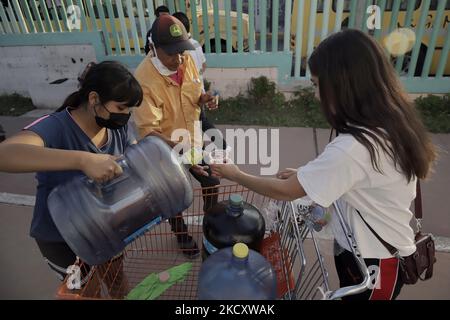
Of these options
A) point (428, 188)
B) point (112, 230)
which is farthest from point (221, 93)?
point (112, 230)

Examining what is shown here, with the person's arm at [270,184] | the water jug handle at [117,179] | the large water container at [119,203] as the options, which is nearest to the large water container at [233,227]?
the person's arm at [270,184]

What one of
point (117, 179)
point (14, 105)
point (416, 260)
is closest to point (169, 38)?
point (117, 179)

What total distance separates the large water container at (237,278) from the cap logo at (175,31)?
1567 millimetres

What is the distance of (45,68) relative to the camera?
5.79 metres

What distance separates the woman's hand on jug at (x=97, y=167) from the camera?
1.29m

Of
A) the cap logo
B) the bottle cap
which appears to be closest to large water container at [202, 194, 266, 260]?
the bottle cap

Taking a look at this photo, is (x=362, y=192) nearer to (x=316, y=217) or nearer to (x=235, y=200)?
(x=316, y=217)

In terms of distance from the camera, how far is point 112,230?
4.66 ft

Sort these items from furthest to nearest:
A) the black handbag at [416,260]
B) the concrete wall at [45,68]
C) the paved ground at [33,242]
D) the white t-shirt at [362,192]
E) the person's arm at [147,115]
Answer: the concrete wall at [45,68] → the paved ground at [33,242] → the person's arm at [147,115] → the black handbag at [416,260] → the white t-shirt at [362,192]

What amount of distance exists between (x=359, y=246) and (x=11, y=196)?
3688 millimetres

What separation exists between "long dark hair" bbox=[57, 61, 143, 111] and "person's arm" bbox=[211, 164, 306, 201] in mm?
585

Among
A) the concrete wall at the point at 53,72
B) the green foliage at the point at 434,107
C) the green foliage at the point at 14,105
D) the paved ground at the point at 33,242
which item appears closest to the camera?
the paved ground at the point at 33,242

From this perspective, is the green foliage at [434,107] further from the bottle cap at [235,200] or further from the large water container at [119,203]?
the large water container at [119,203]
